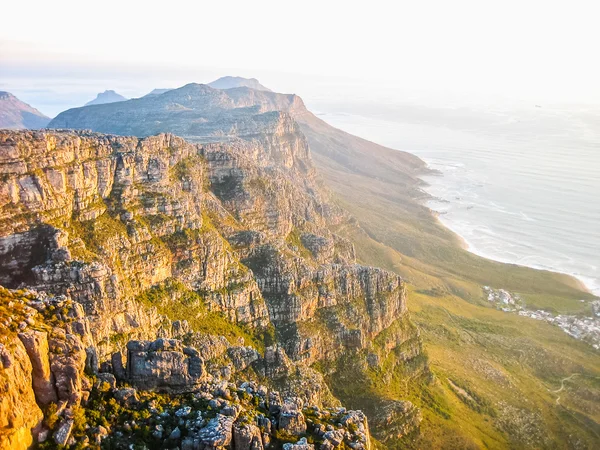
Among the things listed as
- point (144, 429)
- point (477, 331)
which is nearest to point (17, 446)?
point (144, 429)

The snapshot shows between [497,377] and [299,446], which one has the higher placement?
[299,446]

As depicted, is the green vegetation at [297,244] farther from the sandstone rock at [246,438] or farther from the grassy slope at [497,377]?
the sandstone rock at [246,438]

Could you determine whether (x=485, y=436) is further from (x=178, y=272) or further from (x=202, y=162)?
(x=202, y=162)

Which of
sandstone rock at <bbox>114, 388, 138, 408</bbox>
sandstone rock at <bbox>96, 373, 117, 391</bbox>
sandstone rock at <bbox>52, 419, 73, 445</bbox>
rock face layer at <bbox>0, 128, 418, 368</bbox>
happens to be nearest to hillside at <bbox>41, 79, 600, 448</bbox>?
rock face layer at <bbox>0, 128, 418, 368</bbox>

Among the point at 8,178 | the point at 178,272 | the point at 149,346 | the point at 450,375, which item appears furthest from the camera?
the point at 450,375

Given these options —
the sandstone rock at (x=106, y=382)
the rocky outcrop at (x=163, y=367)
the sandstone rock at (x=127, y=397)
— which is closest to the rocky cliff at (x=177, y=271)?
the rocky outcrop at (x=163, y=367)

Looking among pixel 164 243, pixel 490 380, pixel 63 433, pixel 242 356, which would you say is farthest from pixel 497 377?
pixel 63 433

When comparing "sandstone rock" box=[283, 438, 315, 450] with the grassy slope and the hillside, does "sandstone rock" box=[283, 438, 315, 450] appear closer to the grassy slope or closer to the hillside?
the hillside

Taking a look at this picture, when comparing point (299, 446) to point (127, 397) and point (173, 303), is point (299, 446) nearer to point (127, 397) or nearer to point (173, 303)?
point (127, 397)
